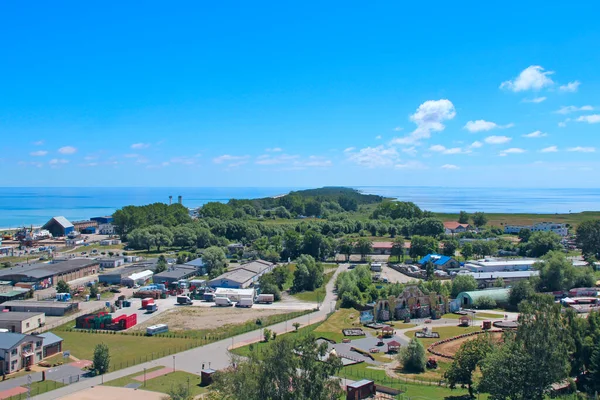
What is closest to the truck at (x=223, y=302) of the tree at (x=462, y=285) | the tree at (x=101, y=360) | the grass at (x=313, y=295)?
the grass at (x=313, y=295)

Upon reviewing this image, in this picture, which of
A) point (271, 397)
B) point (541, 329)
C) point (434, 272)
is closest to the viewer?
point (271, 397)

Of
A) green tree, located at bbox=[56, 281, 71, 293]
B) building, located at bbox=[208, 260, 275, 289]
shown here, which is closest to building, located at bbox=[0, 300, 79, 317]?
green tree, located at bbox=[56, 281, 71, 293]

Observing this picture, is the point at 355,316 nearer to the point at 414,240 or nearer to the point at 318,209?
the point at 414,240

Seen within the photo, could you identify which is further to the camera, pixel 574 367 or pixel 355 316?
pixel 355 316

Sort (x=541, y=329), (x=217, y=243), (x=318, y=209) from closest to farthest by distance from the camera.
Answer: (x=541, y=329), (x=217, y=243), (x=318, y=209)

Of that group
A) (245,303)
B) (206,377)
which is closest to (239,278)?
(245,303)

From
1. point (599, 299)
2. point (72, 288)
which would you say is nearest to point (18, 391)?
point (72, 288)

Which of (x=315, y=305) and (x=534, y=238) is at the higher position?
(x=534, y=238)
